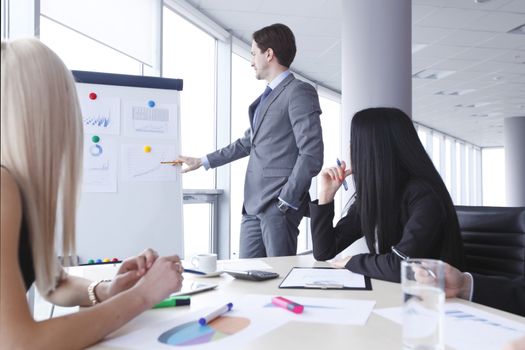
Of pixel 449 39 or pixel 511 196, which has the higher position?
pixel 449 39

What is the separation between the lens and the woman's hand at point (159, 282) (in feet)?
2.92

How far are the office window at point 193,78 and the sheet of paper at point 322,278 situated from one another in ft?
8.56

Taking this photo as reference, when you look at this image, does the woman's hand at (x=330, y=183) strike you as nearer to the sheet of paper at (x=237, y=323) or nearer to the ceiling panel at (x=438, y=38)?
the sheet of paper at (x=237, y=323)

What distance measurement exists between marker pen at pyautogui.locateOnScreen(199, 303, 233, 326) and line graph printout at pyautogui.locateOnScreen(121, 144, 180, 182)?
4.50 ft

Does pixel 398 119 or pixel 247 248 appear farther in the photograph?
pixel 247 248

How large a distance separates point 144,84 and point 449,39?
415cm

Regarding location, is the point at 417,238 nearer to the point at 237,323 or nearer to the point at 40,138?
the point at 237,323

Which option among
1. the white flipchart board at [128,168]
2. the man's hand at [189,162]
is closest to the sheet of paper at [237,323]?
the white flipchart board at [128,168]

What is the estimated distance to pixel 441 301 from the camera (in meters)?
0.76

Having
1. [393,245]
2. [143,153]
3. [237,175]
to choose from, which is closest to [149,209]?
[143,153]

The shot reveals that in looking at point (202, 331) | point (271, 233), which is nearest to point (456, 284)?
point (202, 331)

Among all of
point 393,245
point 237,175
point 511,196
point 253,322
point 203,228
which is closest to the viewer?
point 253,322

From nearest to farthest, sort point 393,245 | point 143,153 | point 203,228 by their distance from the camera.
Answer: point 393,245, point 143,153, point 203,228

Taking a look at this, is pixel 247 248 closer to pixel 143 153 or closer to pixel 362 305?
pixel 143 153
